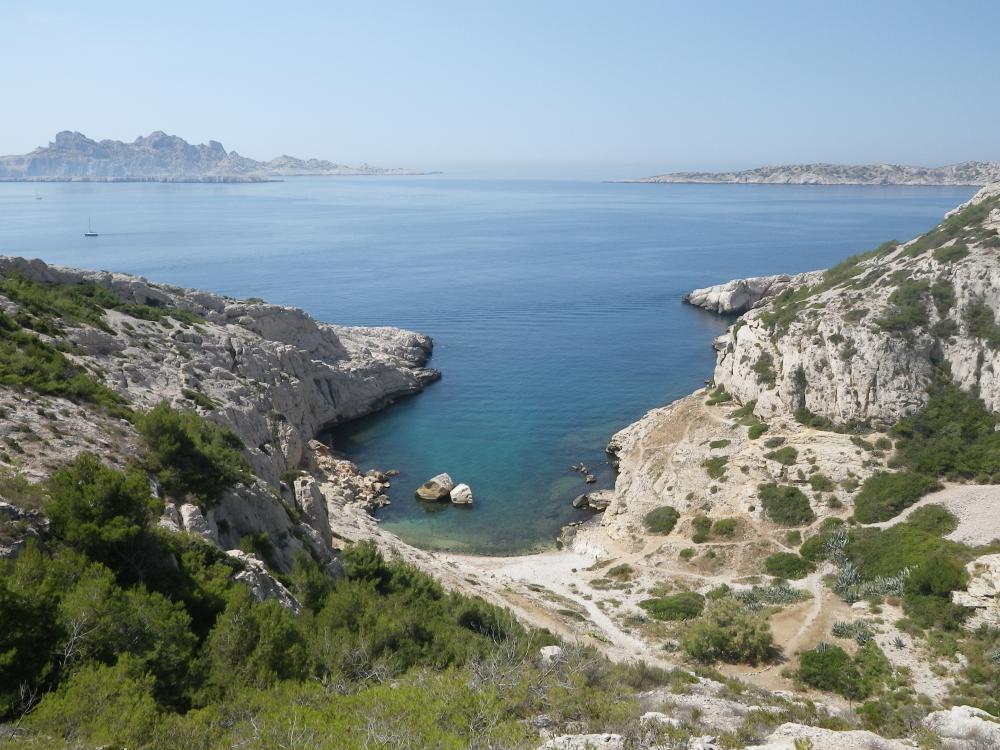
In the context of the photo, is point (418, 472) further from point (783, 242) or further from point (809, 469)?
point (783, 242)

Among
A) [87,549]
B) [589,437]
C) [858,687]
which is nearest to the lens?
[87,549]

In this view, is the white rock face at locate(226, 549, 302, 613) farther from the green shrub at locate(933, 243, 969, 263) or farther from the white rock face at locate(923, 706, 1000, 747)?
the green shrub at locate(933, 243, 969, 263)

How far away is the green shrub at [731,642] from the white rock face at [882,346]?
21330 millimetres

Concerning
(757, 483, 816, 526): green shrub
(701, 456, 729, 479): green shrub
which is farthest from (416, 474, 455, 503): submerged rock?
(757, 483, 816, 526): green shrub

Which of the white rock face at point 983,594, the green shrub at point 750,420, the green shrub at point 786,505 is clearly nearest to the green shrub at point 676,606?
the green shrub at point 786,505

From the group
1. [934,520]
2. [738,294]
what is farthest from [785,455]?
[738,294]

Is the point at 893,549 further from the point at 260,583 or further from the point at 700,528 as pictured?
the point at 260,583

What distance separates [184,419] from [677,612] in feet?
69.2

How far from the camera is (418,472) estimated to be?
49094mm

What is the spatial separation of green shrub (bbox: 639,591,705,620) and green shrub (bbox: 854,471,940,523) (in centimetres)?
1077

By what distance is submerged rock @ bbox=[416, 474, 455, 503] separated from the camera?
44.6 metres

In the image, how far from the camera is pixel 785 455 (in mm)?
38156

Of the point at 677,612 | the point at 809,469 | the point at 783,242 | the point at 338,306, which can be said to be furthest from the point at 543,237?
the point at 677,612

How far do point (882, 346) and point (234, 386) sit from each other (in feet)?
131
